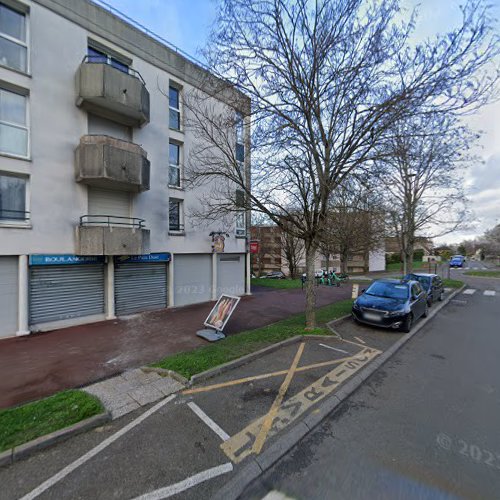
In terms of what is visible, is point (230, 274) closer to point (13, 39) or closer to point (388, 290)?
point (388, 290)

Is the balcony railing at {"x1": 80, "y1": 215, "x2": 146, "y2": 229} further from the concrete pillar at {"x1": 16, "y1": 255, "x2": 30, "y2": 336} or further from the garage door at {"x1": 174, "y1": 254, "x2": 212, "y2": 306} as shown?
the garage door at {"x1": 174, "y1": 254, "x2": 212, "y2": 306}

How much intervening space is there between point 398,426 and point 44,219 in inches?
408

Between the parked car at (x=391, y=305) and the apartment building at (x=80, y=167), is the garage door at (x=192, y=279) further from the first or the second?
the parked car at (x=391, y=305)

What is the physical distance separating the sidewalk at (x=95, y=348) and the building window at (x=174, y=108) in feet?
28.0

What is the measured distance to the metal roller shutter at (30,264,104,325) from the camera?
26.2 ft

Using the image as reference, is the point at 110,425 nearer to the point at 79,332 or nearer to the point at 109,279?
the point at 79,332

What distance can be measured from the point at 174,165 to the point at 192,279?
5.45 m

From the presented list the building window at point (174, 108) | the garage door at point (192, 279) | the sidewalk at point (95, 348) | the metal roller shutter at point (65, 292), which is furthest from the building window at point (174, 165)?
the sidewalk at point (95, 348)

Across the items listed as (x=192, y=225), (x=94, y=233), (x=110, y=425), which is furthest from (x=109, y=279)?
(x=110, y=425)

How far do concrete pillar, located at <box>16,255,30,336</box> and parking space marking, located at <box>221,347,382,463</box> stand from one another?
7.85 metres

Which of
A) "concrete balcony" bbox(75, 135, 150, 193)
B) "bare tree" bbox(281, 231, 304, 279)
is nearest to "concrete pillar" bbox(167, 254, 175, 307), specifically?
"concrete balcony" bbox(75, 135, 150, 193)

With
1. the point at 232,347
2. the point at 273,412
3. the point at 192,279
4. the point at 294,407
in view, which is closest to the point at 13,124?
the point at 192,279

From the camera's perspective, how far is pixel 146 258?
10391 mm

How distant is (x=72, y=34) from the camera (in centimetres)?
873
